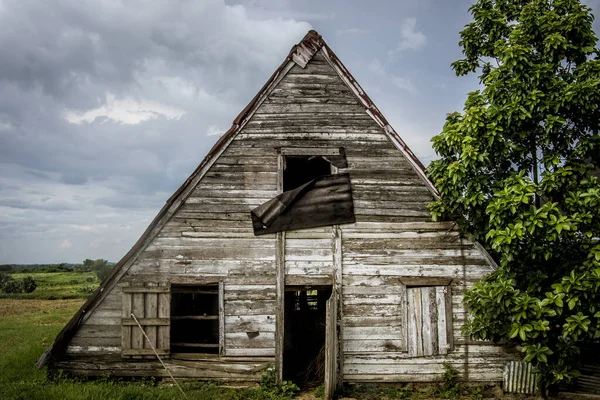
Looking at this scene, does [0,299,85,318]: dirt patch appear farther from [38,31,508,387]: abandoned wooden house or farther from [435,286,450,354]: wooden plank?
[435,286,450,354]: wooden plank

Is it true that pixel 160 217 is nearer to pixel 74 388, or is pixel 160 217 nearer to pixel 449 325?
pixel 74 388

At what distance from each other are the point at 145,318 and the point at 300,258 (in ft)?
11.8

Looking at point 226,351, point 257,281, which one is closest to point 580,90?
point 257,281

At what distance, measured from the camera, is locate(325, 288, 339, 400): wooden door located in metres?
Answer: 8.21

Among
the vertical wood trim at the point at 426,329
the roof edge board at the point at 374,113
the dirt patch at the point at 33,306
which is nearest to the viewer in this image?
the vertical wood trim at the point at 426,329

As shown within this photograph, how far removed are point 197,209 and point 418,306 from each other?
5395 mm

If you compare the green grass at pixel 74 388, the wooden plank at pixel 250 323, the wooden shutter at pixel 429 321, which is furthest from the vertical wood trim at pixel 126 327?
the wooden shutter at pixel 429 321

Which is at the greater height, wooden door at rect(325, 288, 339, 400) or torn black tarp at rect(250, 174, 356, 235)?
torn black tarp at rect(250, 174, 356, 235)

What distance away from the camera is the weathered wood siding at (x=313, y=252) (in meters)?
8.96

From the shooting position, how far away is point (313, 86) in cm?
960

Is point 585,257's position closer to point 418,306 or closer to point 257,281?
point 418,306

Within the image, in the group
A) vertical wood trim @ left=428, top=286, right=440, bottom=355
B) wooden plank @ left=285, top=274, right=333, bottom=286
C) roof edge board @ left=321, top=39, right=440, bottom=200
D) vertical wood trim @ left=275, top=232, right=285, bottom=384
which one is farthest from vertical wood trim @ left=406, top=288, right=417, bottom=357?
vertical wood trim @ left=275, top=232, right=285, bottom=384

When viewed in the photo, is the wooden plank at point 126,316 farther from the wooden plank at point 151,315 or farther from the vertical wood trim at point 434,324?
the vertical wood trim at point 434,324

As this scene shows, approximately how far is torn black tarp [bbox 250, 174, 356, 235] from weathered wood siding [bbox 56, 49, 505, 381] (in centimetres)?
18
